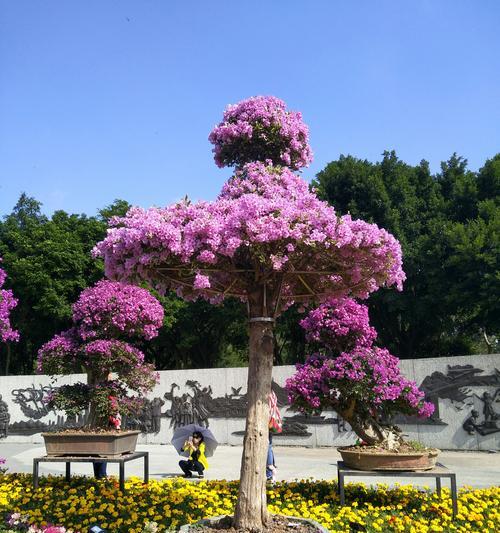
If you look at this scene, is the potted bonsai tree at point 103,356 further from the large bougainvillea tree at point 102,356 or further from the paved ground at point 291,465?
the paved ground at point 291,465

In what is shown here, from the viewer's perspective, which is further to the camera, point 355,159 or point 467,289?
point 355,159

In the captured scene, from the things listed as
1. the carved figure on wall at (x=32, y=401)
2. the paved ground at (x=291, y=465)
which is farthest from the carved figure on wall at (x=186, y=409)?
the carved figure on wall at (x=32, y=401)

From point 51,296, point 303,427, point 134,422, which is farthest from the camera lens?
point 51,296

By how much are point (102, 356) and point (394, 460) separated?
15.3 ft

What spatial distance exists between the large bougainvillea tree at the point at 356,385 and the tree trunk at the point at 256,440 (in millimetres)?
2055

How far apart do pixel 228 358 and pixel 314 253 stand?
34.1 m

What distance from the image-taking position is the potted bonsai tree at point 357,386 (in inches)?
280

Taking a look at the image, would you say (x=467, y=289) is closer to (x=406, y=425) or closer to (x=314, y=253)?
(x=406, y=425)

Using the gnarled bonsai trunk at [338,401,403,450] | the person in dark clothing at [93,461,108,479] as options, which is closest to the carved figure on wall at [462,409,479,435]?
the gnarled bonsai trunk at [338,401,403,450]

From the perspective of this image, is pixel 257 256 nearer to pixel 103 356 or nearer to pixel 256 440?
pixel 256 440

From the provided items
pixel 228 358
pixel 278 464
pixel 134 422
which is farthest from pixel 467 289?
pixel 228 358

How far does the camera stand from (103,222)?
28.6 metres

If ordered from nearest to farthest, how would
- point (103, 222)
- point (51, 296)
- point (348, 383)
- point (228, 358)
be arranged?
1. point (348, 383)
2. point (51, 296)
3. point (103, 222)
4. point (228, 358)

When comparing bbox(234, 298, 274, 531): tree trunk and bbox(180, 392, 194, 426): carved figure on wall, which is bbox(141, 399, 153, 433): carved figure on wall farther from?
bbox(234, 298, 274, 531): tree trunk
